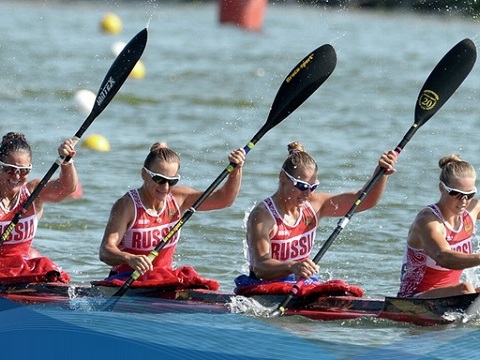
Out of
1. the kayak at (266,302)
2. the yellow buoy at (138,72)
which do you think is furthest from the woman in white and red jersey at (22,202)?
the yellow buoy at (138,72)

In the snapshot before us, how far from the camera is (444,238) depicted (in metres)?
6.59

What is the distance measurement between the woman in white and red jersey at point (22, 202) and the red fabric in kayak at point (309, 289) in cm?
114

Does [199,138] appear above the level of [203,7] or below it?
below

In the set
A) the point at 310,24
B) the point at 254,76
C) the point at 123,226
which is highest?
the point at 310,24

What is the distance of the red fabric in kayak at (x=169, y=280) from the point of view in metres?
6.62

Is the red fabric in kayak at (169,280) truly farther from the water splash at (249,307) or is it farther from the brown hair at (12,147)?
the brown hair at (12,147)

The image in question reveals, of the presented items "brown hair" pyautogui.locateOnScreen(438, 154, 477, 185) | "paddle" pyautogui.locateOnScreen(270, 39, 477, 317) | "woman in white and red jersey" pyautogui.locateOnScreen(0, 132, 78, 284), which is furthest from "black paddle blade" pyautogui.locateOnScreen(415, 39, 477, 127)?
"woman in white and red jersey" pyautogui.locateOnScreen(0, 132, 78, 284)

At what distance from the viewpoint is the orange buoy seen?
87.8 feet

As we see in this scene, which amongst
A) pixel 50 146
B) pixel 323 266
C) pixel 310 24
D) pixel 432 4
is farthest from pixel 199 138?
pixel 432 4

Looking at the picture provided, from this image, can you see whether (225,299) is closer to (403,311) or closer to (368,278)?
(403,311)

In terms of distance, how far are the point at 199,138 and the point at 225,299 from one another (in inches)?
305

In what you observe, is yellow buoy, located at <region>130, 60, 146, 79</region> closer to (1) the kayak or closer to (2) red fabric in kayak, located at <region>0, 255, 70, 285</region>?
(2) red fabric in kayak, located at <region>0, 255, 70, 285</region>

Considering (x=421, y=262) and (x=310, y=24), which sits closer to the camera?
(x=421, y=262)

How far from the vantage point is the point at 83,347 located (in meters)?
5.35
